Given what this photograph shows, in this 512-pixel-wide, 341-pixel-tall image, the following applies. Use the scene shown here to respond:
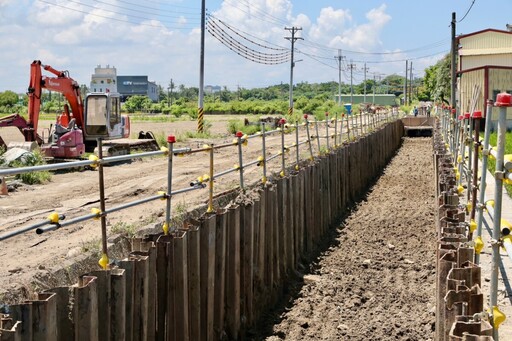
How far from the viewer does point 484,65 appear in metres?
51.5

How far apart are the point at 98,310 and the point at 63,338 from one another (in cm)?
39

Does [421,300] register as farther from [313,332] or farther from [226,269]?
[226,269]

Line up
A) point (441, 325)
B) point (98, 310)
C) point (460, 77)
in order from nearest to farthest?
point (98, 310), point (441, 325), point (460, 77)

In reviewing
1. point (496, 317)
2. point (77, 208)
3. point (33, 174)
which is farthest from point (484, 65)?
point (496, 317)

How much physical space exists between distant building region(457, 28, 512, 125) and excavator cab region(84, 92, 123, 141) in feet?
73.2

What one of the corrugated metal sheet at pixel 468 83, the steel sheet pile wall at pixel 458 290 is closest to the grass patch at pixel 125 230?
the steel sheet pile wall at pixel 458 290

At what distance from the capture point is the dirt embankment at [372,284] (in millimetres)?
8305

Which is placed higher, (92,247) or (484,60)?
(484,60)

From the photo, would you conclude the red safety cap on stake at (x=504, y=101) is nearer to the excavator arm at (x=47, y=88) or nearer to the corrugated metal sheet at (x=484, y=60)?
the excavator arm at (x=47, y=88)

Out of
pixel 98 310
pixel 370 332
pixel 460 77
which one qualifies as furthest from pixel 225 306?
pixel 460 77

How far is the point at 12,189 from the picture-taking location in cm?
1709

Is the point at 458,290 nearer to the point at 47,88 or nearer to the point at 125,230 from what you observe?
the point at 125,230

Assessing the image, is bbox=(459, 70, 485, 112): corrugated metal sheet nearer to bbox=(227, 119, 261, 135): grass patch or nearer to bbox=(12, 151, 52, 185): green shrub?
bbox=(227, 119, 261, 135): grass patch

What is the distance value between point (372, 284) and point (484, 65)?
147 ft
